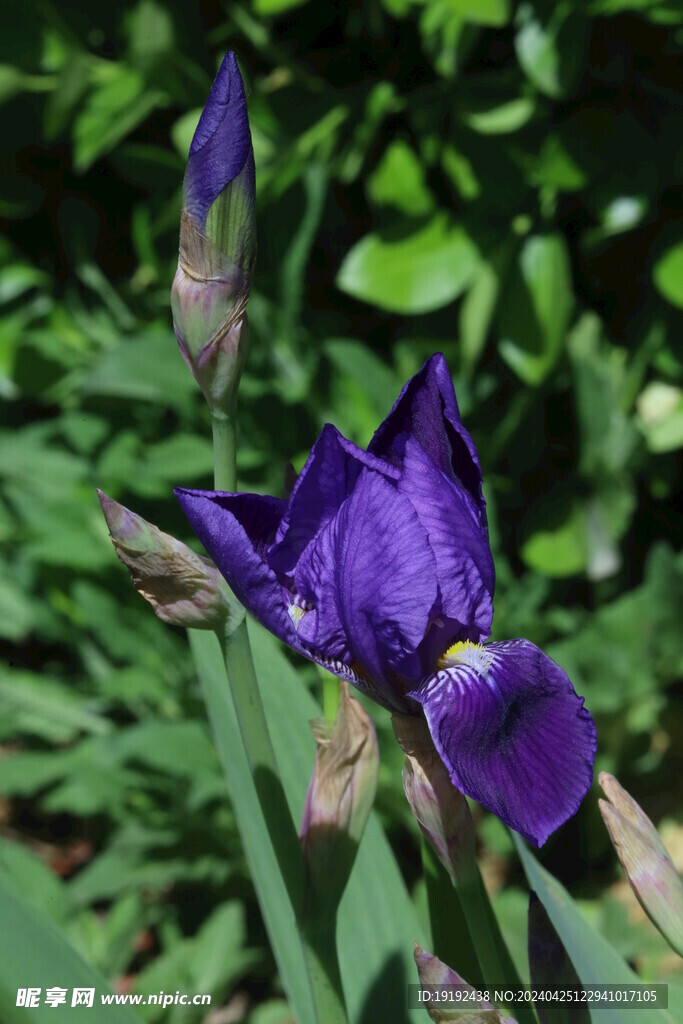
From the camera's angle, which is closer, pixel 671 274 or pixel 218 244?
pixel 218 244

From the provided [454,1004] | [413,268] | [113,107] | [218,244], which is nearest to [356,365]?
[413,268]

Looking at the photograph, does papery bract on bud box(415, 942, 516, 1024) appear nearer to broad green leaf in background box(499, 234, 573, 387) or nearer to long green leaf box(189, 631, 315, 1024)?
long green leaf box(189, 631, 315, 1024)

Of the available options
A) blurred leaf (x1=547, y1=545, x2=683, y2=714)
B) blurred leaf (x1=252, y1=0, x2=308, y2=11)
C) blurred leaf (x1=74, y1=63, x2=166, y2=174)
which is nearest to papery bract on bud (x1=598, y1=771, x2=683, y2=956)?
blurred leaf (x1=547, y1=545, x2=683, y2=714)

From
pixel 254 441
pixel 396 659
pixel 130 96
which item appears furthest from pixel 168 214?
pixel 396 659

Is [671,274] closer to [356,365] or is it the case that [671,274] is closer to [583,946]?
[356,365]

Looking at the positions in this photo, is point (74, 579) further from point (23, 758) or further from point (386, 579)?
point (386, 579)

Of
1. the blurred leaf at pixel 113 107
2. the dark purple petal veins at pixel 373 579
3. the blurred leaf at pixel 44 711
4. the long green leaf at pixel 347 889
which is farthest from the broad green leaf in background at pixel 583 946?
the blurred leaf at pixel 113 107
